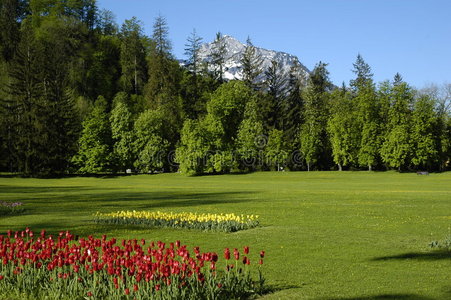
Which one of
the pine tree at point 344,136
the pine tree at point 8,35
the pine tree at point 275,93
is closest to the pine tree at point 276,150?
the pine tree at point 344,136

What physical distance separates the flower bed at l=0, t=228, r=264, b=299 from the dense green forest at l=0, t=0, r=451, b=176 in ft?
A: 212

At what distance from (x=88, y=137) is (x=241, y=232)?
2549 inches

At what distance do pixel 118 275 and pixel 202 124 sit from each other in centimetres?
7394

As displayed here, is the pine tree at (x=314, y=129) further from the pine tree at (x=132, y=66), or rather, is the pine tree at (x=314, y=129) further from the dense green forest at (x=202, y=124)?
the pine tree at (x=132, y=66)

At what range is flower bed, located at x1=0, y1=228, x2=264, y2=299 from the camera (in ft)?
26.3

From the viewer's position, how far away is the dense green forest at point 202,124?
75375mm

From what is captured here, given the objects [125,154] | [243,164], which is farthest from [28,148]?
[243,164]

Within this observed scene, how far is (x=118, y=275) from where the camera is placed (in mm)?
8203

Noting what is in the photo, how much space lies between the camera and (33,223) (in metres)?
20.8

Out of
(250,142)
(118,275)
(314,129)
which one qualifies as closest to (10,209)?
(118,275)

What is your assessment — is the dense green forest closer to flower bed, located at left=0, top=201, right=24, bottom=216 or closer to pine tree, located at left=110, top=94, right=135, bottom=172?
pine tree, located at left=110, top=94, right=135, bottom=172

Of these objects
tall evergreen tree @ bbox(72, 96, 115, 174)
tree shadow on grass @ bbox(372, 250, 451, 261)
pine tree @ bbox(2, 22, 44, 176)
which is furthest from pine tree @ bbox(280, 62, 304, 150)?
tree shadow on grass @ bbox(372, 250, 451, 261)

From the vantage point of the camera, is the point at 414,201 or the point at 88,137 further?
the point at 88,137

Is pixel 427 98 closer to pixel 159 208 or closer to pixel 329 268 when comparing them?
pixel 159 208
